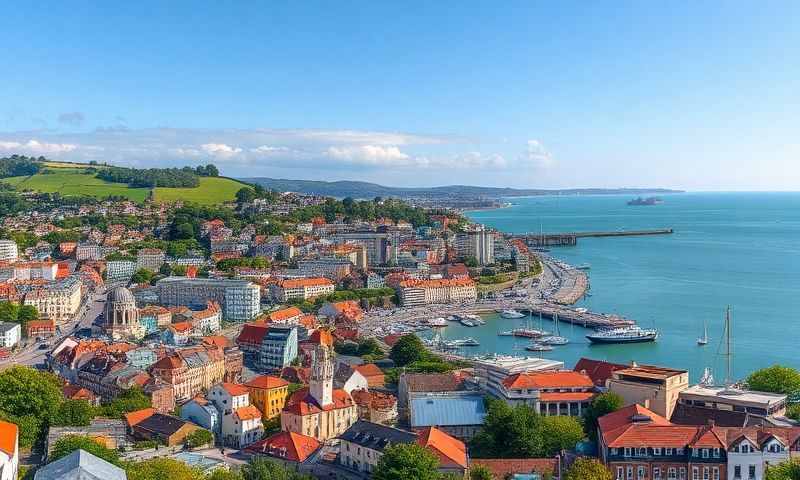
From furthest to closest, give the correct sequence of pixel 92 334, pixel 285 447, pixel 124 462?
pixel 92 334
pixel 285 447
pixel 124 462

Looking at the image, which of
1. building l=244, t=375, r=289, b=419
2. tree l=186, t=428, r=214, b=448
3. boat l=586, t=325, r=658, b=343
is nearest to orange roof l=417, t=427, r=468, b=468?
tree l=186, t=428, r=214, b=448

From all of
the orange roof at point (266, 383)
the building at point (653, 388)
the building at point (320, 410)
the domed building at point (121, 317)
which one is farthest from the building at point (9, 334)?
the building at point (653, 388)

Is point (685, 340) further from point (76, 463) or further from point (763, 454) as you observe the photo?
point (76, 463)

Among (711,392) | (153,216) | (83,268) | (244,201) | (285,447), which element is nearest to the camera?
(285,447)

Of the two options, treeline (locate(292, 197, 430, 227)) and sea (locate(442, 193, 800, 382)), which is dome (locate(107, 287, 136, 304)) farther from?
treeline (locate(292, 197, 430, 227))

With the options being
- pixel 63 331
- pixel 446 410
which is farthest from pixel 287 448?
pixel 63 331

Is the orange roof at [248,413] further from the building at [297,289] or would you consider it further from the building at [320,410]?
the building at [297,289]

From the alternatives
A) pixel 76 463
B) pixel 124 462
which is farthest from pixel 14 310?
pixel 76 463

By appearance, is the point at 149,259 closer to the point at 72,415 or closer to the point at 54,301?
the point at 54,301
